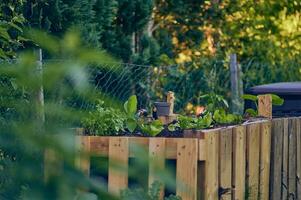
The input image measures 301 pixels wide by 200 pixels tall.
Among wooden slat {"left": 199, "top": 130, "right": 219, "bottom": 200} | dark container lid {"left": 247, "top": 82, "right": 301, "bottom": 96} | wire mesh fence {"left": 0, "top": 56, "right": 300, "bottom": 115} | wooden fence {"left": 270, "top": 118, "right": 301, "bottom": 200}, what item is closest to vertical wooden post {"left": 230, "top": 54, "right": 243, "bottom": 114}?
wire mesh fence {"left": 0, "top": 56, "right": 300, "bottom": 115}

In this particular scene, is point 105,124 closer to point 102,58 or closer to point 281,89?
point 281,89

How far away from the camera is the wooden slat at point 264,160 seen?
5352 mm

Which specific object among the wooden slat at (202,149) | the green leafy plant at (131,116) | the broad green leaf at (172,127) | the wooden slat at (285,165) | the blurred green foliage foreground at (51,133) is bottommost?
the wooden slat at (285,165)

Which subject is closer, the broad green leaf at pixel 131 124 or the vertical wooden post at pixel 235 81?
the broad green leaf at pixel 131 124

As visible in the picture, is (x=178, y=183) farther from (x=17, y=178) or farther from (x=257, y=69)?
(x=257, y=69)

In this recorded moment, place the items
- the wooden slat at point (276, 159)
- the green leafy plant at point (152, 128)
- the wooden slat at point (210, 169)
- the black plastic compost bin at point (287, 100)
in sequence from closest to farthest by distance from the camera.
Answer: the wooden slat at point (210, 169)
the green leafy plant at point (152, 128)
the wooden slat at point (276, 159)
the black plastic compost bin at point (287, 100)

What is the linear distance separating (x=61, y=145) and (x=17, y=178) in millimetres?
123

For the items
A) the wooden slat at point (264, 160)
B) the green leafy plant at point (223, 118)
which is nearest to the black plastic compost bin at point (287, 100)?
the wooden slat at point (264, 160)

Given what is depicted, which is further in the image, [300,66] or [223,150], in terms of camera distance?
[300,66]

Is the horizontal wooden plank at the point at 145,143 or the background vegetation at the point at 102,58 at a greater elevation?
the background vegetation at the point at 102,58

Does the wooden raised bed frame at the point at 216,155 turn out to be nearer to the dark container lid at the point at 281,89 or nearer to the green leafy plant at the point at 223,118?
the green leafy plant at the point at 223,118

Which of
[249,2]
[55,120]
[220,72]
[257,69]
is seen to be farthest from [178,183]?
[249,2]

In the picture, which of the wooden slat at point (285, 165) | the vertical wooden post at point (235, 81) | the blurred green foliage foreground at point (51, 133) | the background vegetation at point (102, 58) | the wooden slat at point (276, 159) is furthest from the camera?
the vertical wooden post at point (235, 81)

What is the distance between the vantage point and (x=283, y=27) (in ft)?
45.6
